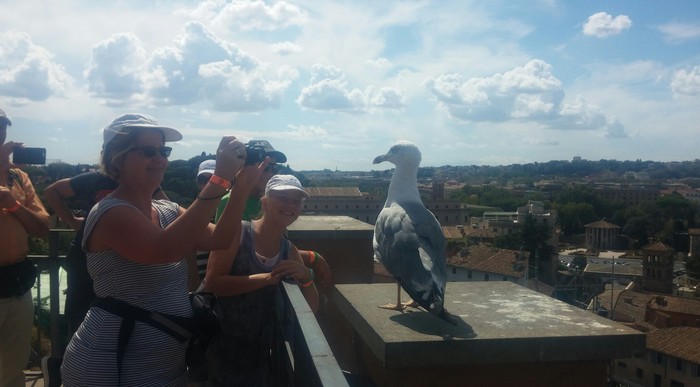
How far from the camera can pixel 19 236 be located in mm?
3859

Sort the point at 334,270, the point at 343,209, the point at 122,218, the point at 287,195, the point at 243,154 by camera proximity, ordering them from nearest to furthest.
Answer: the point at 122,218
the point at 243,154
the point at 287,195
the point at 334,270
the point at 343,209

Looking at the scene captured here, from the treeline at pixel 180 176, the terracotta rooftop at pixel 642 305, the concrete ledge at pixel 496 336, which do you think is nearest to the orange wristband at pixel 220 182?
the concrete ledge at pixel 496 336

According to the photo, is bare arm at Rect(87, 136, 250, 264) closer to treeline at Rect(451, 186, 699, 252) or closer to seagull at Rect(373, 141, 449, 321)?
seagull at Rect(373, 141, 449, 321)

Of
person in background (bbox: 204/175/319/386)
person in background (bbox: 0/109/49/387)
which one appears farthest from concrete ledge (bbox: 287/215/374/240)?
person in background (bbox: 0/109/49/387)

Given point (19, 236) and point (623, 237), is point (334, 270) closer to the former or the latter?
point (19, 236)

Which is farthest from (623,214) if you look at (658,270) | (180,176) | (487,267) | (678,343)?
(180,176)

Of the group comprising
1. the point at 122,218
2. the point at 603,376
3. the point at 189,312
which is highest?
the point at 122,218

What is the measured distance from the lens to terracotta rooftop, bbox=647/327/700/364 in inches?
936

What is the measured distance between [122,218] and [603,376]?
2.21 meters

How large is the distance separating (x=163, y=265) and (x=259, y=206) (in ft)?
5.56

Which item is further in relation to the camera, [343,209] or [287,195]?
[343,209]

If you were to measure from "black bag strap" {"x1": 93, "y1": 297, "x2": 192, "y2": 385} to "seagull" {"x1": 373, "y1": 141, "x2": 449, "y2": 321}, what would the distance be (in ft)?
4.18

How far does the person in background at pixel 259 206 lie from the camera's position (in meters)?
2.83

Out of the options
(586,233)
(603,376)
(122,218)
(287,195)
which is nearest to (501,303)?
(603,376)
